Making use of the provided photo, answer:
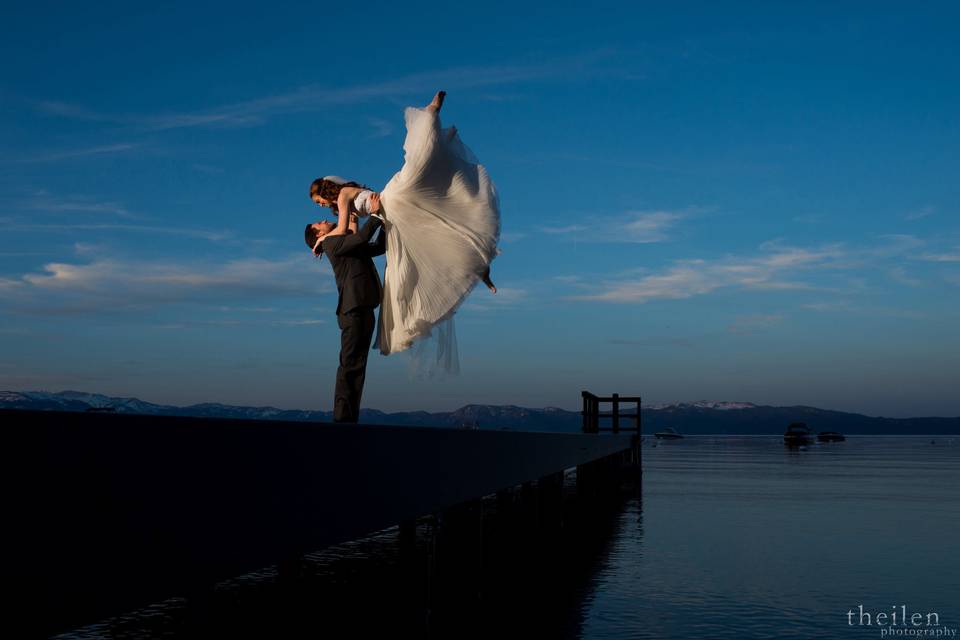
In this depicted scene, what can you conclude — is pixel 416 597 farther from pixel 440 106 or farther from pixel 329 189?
pixel 440 106

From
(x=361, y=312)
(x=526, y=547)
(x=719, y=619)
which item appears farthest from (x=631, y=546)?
(x=361, y=312)

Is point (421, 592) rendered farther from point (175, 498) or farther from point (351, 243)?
point (175, 498)

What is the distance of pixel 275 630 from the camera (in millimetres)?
8289

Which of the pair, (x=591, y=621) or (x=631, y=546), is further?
(x=631, y=546)

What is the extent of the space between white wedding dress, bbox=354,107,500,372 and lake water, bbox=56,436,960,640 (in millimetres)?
2007

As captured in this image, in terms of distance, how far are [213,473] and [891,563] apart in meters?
12.8

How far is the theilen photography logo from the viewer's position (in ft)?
28.4

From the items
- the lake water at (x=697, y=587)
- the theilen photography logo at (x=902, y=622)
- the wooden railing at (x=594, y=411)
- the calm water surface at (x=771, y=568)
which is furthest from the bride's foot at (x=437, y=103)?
the wooden railing at (x=594, y=411)

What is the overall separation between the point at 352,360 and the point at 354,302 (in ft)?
1.30

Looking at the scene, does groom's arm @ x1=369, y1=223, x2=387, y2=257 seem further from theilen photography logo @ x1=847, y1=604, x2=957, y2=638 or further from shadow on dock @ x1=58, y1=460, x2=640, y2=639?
theilen photography logo @ x1=847, y1=604, x2=957, y2=638

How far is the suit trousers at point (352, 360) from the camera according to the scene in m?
6.36

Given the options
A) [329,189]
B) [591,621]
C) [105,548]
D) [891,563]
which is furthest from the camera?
[891,563]

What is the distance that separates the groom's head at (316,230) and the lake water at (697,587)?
8.30ft

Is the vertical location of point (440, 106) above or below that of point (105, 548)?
above
